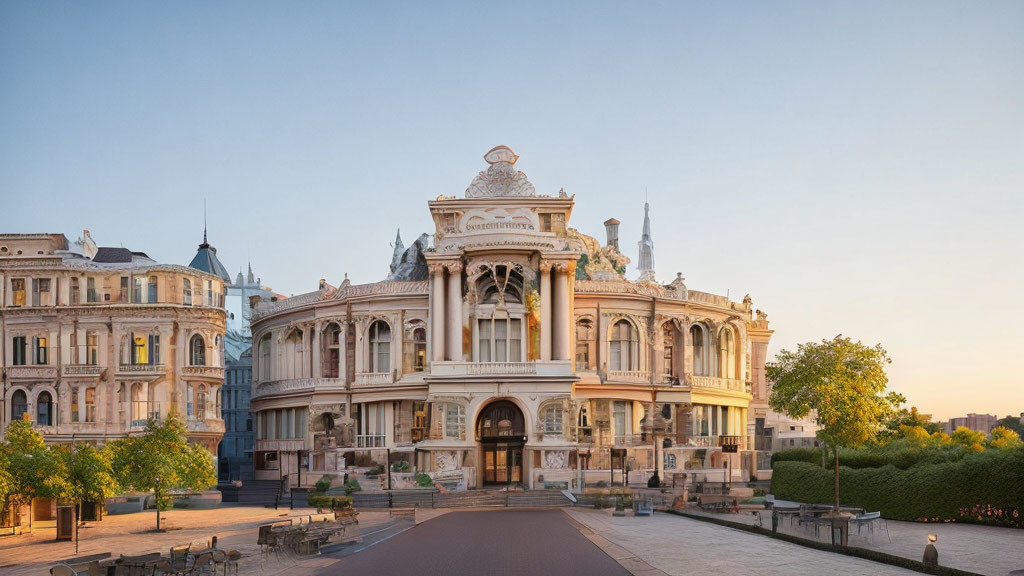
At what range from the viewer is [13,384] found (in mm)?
75688

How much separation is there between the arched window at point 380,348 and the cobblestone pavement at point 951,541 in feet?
123

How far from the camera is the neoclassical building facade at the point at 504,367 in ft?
230

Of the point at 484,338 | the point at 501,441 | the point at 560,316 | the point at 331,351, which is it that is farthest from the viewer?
the point at 331,351

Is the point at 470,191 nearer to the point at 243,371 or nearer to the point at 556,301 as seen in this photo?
the point at 556,301

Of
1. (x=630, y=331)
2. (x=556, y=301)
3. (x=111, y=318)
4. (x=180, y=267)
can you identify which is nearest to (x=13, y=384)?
(x=111, y=318)

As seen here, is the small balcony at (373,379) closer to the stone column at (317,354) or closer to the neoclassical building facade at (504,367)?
the neoclassical building facade at (504,367)

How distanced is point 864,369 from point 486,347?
1057 inches

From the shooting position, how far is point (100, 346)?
75812 millimetres

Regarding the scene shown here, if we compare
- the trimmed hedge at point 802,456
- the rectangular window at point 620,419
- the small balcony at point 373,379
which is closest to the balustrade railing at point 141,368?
the small balcony at point 373,379

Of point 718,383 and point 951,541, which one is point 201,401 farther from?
point 951,541

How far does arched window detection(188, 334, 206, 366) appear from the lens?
7625 cm

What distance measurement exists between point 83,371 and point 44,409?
4390mm

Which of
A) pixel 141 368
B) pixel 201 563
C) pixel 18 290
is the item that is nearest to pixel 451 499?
pixel 141 368

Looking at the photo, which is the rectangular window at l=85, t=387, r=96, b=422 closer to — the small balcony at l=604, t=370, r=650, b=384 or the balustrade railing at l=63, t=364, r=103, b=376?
the balustrade railing at l=63, t=364, r=103, b=376
